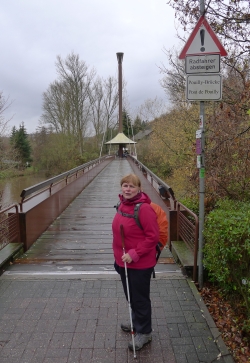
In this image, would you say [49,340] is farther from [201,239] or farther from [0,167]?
[0,167]

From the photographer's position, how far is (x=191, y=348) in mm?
2779

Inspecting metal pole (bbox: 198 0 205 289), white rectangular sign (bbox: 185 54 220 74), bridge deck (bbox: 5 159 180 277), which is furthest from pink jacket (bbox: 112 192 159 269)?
bridge deck (bbox: 5 159 180 277)

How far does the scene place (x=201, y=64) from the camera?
3.53 m

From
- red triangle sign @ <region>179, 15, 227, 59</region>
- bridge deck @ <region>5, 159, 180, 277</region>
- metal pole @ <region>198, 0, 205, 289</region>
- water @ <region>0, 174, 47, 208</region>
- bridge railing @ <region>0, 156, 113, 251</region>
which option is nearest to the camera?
red triangle sign @ <region>179, 15, 227, 59</region>

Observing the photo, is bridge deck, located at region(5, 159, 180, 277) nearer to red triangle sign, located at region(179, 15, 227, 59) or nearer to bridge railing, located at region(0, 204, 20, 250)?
bridge railing, located at region(0, 204, 20, 250)

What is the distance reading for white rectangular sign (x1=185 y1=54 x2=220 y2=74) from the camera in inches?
138

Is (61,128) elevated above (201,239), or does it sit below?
above

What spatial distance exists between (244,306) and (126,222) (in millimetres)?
1433

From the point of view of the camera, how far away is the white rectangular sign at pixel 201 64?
352 cm

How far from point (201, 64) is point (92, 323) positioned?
301 centimetres

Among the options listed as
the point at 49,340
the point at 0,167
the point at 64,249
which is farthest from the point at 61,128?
the point at 49,340

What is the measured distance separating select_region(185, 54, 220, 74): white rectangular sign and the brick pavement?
259 centimetres

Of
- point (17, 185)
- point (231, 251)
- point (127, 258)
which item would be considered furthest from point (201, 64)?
point (17, 185)

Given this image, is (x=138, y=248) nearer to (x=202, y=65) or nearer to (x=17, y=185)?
(x=202, y=65)
